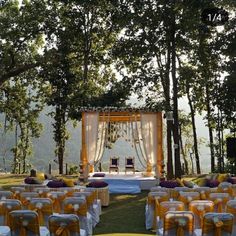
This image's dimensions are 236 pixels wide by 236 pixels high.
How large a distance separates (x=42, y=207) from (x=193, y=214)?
110 inches

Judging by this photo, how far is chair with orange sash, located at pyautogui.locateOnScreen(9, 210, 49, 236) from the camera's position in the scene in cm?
711

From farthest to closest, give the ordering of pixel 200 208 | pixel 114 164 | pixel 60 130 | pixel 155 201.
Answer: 1. pixel 60 130
2. pixel 114 164
3. pixel 155 201
4. pixel 200 208

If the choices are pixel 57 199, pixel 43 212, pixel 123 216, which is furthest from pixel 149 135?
pixel 43 212

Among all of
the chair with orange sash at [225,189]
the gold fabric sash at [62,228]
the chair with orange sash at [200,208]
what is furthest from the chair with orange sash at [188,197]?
the gold fabric sash at [62,228]

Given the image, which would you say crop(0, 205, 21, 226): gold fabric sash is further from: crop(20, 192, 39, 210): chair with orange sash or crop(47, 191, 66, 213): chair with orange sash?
crop(47, 191, 66, 213): chair with orange sash

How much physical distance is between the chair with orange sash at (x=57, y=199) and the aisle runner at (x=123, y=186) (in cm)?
699

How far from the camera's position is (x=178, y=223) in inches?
284

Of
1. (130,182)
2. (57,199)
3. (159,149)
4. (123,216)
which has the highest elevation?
(159,149)

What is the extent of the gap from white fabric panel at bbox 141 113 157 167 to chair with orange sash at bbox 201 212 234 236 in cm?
1183

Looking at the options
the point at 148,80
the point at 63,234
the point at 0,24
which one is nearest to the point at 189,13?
the point at 148,80

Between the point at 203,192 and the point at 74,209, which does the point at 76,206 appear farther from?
the point at 203,192

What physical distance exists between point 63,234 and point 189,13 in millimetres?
16659

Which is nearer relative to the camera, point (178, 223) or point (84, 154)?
point (178, 223)

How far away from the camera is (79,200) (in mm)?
9062
